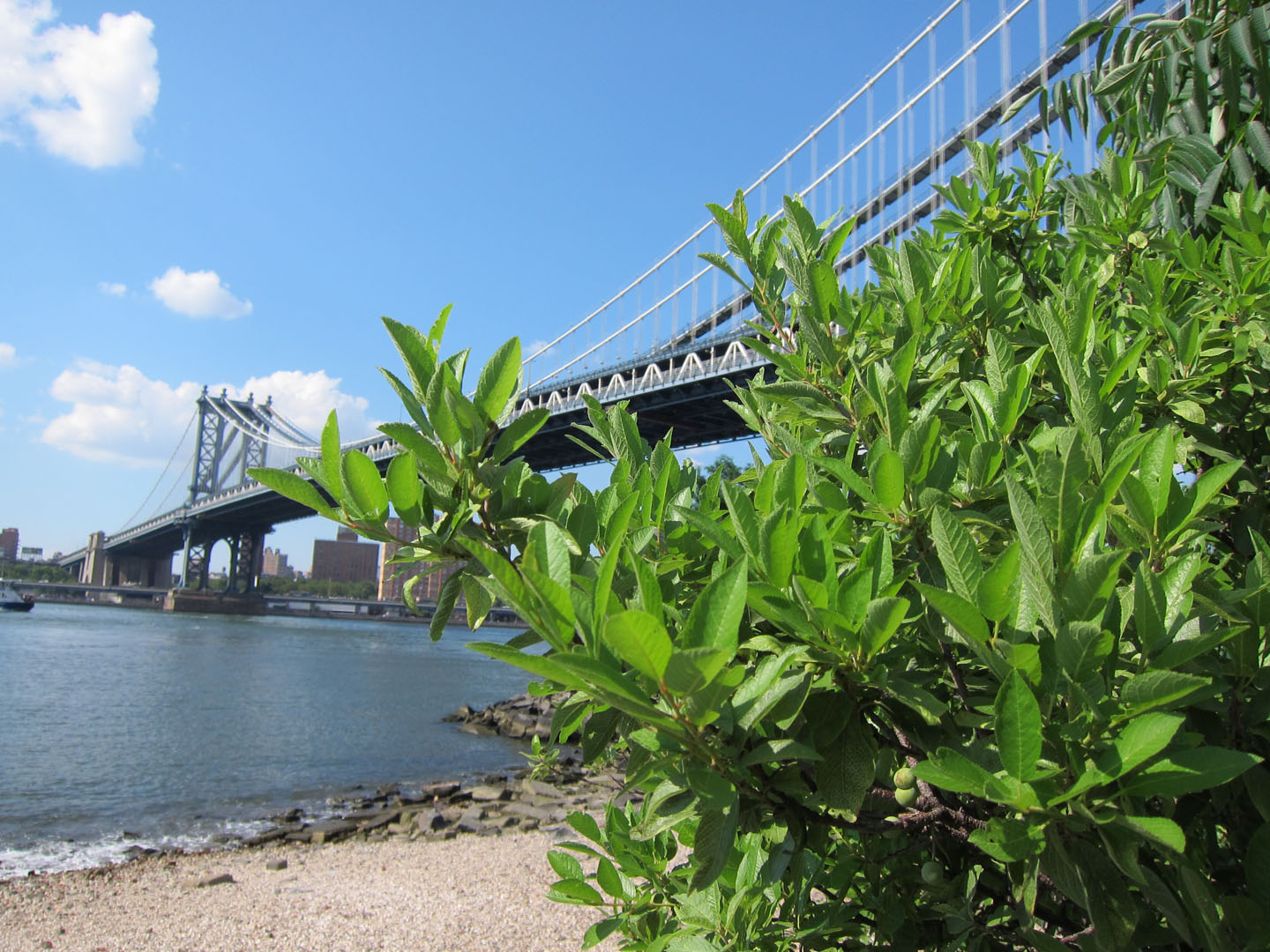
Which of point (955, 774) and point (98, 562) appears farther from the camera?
point (98, 562)

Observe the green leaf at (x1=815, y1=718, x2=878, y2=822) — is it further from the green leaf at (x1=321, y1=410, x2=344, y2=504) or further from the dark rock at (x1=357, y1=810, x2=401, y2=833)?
the dark rock at (x1=357, y1=810, x2=401, y2=833)

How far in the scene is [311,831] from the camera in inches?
336

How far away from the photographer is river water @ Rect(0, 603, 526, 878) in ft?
30.7

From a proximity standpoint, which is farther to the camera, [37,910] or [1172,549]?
[37,910]

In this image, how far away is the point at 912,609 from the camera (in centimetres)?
87

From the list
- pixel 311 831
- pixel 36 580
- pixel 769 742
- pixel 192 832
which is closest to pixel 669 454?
pixel 769 742

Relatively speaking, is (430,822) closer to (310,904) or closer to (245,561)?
(310,904)

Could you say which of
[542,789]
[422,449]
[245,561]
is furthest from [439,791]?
[245,561]

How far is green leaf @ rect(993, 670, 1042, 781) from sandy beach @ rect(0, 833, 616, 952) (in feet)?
12.7

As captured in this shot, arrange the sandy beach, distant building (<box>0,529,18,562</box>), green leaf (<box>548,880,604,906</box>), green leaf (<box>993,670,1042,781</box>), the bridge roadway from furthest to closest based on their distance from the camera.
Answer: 1. distant building (<box>0,529,18,562</box>)
2. the bridge roadway
3. the sandy beach
4. green leaf (<box>548,880,604,906</box>)
5. green leaf (<box>993,670,1042,781</box>)

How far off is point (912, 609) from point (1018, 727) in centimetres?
26

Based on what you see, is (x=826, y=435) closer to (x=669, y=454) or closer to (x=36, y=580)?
(x=669, y=454)

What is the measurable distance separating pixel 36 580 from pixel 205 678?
6710 cm

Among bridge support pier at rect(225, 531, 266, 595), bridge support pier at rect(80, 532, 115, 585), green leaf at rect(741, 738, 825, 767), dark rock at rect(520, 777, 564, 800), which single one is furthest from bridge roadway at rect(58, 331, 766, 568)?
bridge support pier at rect(80, 532, 115, 585)
